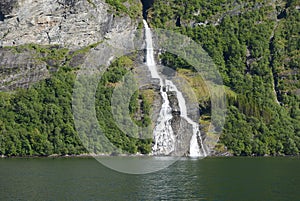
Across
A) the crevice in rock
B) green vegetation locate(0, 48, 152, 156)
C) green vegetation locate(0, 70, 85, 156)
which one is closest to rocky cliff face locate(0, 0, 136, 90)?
the crevice in rock

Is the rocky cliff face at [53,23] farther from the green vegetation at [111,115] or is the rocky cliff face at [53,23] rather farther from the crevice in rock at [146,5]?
the green vegetation at [111,115]

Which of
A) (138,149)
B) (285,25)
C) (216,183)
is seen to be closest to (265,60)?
(285,25)

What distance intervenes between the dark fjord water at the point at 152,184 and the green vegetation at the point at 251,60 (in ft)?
156

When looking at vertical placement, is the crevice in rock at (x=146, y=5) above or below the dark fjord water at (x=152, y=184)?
above

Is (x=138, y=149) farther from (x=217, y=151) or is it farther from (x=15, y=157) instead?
(x=15, y=157)

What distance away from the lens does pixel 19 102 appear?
408 ft

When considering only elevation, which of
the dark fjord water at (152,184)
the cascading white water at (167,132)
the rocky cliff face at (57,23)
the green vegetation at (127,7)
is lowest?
the dark fjord water at (152,184)

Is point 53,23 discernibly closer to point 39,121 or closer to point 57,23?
point 57,23

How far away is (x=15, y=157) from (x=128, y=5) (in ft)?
274

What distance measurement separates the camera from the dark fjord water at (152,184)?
50562 millimetres

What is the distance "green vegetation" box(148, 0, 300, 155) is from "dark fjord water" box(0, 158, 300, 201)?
47497 millimetres

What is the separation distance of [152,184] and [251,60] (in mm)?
112293

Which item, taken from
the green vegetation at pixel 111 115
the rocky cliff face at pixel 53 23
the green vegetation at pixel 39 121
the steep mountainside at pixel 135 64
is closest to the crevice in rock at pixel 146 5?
the steep mountainside at pixel 135 64

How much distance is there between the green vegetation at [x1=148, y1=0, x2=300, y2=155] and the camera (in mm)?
123938
